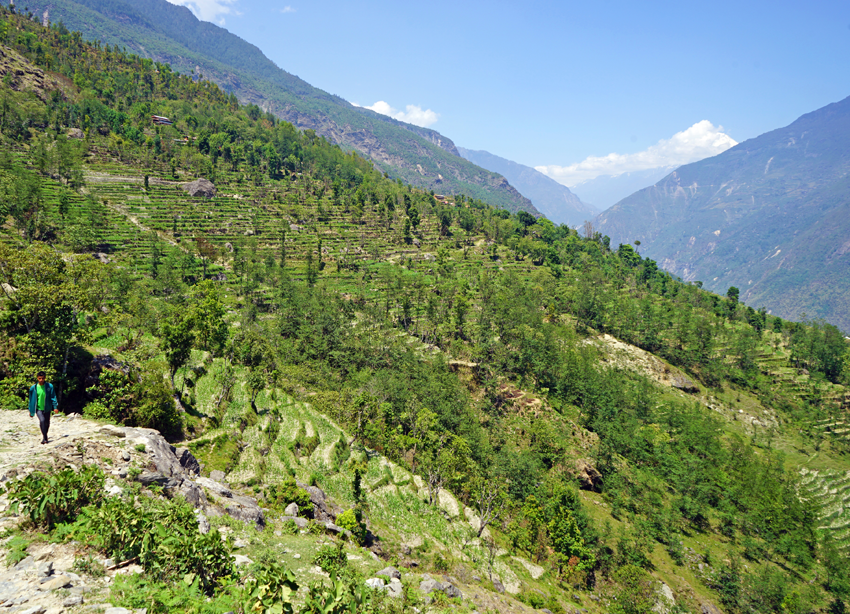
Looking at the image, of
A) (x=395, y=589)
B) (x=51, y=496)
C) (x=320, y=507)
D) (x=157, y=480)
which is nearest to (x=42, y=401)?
(x=157, y=480)

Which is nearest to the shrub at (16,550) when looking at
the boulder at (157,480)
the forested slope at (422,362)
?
the forested slope at (422,362)

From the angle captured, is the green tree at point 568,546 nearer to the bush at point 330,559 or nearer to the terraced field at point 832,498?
the bush at point 330,559

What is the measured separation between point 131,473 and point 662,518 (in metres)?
68.2

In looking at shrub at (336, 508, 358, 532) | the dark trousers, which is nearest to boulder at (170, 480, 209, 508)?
the dark trousers

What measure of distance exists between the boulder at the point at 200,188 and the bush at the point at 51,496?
430 feet

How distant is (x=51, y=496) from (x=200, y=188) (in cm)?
13343

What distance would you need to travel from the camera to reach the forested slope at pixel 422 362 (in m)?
33.0

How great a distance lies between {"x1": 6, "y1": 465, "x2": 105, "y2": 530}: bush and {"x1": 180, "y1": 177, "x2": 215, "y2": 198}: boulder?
131186mm

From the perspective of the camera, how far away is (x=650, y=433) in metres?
77.8

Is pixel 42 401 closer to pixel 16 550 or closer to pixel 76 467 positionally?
pixel 76 467

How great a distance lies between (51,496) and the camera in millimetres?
10820

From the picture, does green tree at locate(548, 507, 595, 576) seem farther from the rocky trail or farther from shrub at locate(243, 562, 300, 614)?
shrub at locate(243, 562, 300, 614)

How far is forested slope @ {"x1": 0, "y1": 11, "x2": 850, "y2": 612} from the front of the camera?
108ft

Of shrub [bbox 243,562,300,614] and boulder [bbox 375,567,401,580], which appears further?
boulder [bbox 375,567,401,580]
